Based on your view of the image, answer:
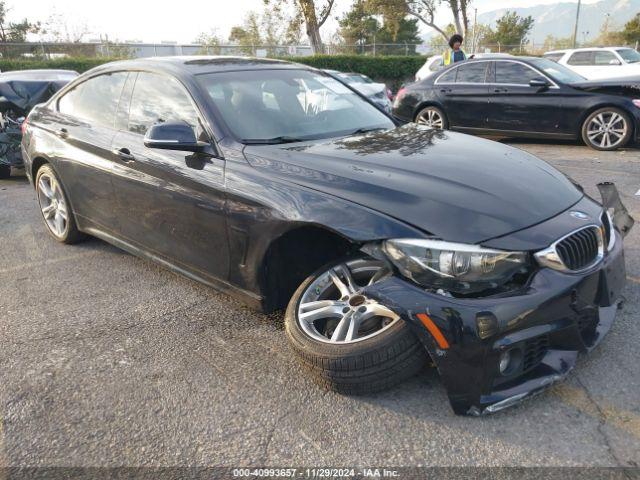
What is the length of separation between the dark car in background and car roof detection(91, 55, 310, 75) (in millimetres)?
4321

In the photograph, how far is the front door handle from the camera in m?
3.61

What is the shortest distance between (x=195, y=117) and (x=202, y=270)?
928mm

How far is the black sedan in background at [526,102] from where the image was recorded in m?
8.20

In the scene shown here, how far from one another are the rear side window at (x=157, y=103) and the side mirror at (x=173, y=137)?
154mm

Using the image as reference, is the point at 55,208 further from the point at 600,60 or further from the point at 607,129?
the point at 600,60

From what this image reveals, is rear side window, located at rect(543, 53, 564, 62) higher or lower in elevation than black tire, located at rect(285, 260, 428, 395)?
higher

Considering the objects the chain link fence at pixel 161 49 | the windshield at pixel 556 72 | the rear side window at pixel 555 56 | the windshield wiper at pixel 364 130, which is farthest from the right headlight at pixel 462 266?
A: the chain link fence at pixel 161 49

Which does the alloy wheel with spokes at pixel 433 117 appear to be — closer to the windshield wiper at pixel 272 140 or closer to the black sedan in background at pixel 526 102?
the black sedan in background at pixel 526 102

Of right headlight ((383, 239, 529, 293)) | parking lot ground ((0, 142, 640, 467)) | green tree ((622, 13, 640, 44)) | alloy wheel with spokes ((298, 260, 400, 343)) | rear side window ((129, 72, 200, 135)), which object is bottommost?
parking lot ground ((0, 142, 640, 467))

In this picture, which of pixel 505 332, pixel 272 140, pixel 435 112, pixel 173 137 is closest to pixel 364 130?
pixel 272 140

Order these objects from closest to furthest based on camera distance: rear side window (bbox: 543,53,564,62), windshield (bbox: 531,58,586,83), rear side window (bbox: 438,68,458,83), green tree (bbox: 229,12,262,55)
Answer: windshield (bbox: 531,58,586,83) < rear side window (bbox: 438,68,458,83) < rear side window (bbox: 543,53,564,62) < green tree (bbox: 229,12,262,55)

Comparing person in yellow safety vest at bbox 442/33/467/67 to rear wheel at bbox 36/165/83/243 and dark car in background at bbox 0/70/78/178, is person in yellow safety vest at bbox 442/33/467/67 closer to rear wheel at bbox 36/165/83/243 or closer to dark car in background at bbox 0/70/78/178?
dark car in background at bbox 0/70/78/178

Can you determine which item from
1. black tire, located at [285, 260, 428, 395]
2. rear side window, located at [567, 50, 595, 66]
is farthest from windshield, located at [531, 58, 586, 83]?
rear side window, located at [567, 50, 595, 66]

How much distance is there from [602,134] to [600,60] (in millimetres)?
9522
